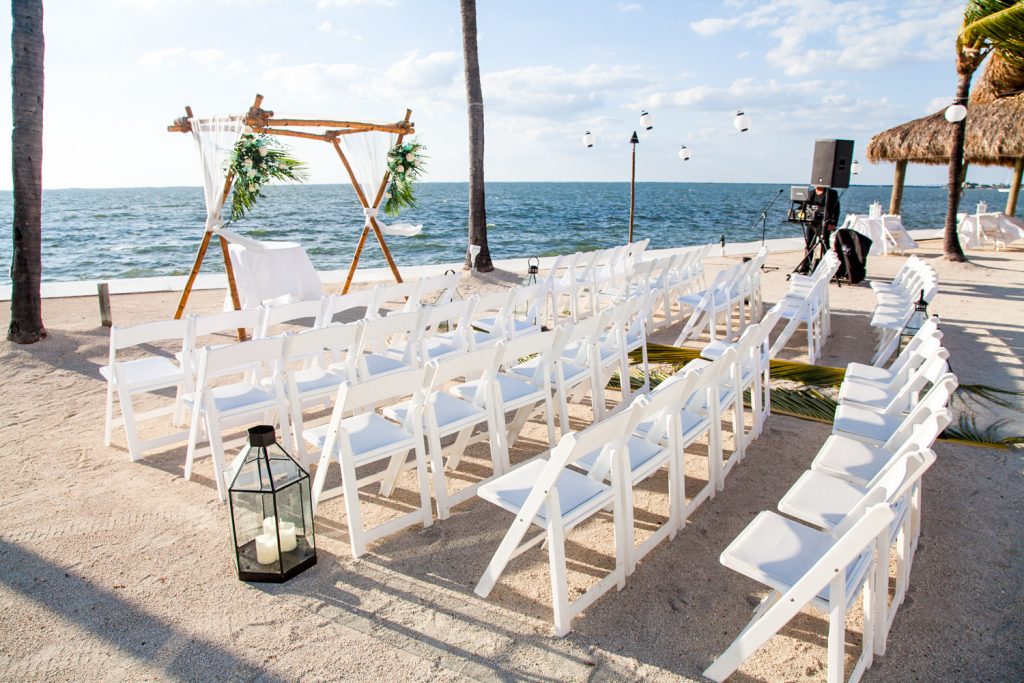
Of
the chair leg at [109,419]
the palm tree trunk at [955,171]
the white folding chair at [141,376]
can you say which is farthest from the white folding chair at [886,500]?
the palm tree trunk at [955,171]

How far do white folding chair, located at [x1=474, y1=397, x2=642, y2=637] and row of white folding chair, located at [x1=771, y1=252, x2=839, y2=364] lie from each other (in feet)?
10.2

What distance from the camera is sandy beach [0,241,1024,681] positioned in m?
2.20

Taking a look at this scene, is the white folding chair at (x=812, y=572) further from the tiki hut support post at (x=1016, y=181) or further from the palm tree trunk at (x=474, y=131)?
the tiki hut support post at (x=1016, y=181)

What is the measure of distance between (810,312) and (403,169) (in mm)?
5266

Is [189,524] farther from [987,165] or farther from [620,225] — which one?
[620,225]

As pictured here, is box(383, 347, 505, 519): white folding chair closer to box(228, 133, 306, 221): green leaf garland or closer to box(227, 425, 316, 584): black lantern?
box(227, 425, 316, 584): black lantern

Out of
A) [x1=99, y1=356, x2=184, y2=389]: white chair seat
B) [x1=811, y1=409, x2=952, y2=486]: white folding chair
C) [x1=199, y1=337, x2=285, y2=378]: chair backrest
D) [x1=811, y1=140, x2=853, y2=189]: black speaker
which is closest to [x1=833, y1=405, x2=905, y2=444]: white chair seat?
[x1=811, y1=409, x2=952, y2=486]: white folding chair

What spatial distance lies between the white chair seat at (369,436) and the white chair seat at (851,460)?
176 cm

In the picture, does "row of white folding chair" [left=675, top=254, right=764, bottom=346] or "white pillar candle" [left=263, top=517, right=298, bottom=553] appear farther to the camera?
"row of white folding chair" [left=675, top=254, right=764, bottom=346]

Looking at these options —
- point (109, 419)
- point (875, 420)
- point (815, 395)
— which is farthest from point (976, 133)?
point (109, 419)

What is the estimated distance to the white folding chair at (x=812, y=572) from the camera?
5.87 ft

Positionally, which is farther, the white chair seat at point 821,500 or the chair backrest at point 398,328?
the chair backrest at point 398,328

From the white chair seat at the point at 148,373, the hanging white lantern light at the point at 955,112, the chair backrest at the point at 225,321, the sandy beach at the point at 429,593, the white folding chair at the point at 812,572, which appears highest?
the hanging white lantern light at the point at 955,112

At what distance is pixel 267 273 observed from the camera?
708cm
